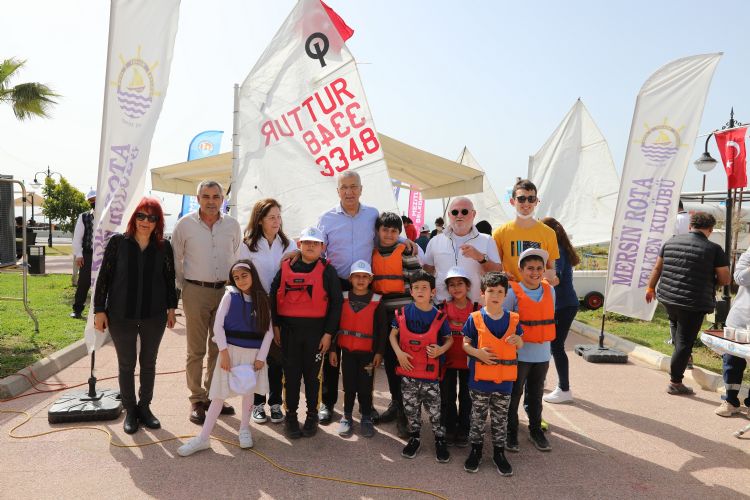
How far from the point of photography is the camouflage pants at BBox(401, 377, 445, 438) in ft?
11.9

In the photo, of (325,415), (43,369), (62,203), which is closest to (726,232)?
(325,415)

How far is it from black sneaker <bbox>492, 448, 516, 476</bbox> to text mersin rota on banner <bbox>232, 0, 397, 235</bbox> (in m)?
2.70

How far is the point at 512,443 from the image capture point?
380cm

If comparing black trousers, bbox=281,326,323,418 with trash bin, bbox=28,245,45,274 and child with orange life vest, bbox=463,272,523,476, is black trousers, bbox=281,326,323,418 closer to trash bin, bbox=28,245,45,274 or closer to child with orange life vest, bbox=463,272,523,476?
child with orange life vest, bbox=463,272,523,476

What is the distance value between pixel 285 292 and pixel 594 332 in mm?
6147

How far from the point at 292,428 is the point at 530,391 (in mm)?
1906

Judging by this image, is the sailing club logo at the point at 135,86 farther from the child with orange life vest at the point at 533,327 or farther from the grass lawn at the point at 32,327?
the child with orange life vest at the point at 533,327

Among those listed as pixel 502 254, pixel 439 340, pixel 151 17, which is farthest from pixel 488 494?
pixel 151 17

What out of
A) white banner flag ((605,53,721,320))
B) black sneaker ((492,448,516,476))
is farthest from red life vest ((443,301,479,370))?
white banner flag ((605,53,721,320))

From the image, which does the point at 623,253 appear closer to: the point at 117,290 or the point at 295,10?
the point at 295,10

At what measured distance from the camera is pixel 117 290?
3.83 metres

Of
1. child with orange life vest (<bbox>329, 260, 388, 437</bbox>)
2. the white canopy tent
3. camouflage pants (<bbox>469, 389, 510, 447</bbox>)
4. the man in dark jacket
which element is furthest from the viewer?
the white canopy tent

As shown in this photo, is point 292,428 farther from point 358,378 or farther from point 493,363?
point 493,363

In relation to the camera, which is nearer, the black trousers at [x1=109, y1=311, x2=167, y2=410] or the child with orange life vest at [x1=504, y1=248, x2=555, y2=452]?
the child with orange life vest at [x1=504, y1=248, x2=555, y2=452]
